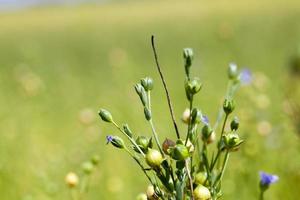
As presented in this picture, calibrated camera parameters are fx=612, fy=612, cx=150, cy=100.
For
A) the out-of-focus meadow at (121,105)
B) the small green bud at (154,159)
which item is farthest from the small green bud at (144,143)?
the out-of-focus meadow at (121,105)

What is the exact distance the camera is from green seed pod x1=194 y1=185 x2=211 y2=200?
851mm

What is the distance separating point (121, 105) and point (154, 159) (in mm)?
2709

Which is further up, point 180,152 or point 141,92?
point 141,92

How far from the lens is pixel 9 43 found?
1393 centimetres

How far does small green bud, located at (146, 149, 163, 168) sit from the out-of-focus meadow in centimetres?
82

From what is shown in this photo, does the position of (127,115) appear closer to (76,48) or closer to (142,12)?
(76,48)

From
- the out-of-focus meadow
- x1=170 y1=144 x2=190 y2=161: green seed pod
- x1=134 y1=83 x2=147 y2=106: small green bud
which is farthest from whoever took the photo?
the out-of-focus meadow

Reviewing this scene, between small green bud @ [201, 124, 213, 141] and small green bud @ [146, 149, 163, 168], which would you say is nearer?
small green bud @ [146, 149, 163, 168]

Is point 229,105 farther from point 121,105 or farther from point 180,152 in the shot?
point 121,105

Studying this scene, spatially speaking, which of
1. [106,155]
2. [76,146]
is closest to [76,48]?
[106,155]

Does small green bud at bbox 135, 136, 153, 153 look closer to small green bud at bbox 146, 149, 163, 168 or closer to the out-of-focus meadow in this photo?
small green bud at bbox 146, 149, 163, 168

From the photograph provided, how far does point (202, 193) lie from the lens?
852 mm

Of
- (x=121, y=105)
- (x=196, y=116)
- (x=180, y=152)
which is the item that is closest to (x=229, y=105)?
(x=196, y=116)

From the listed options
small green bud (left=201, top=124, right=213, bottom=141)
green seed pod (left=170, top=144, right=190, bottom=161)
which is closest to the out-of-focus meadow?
small green bud (left=201, top=124, right=213, bottom=141)
